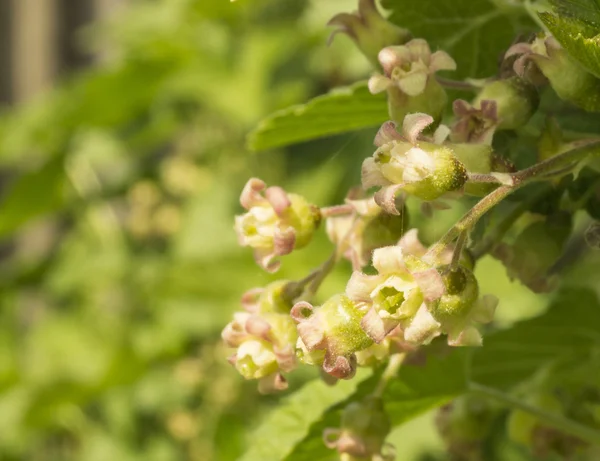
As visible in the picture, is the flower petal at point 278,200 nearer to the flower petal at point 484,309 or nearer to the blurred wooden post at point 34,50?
the flower petal at point 484,309

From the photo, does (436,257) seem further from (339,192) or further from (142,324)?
(142,324)

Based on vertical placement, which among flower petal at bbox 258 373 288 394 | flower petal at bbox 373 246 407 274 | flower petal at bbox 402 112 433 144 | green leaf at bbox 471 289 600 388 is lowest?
green leaf at bbox 471 289 600 388

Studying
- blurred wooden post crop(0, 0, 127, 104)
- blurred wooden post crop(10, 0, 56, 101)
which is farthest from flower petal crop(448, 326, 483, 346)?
blurred wooden post crop(10, 0, 56, 101)

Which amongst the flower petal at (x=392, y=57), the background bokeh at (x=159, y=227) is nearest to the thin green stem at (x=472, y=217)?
the flower petal at (x=392, y=57)

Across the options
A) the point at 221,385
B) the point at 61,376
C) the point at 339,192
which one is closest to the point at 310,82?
the point at 339,192

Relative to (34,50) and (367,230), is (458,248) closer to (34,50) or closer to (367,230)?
(367,230)

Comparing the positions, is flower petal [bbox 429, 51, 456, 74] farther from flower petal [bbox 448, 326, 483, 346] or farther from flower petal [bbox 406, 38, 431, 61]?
flower petal [bbox 448, 326, 483, 346]
